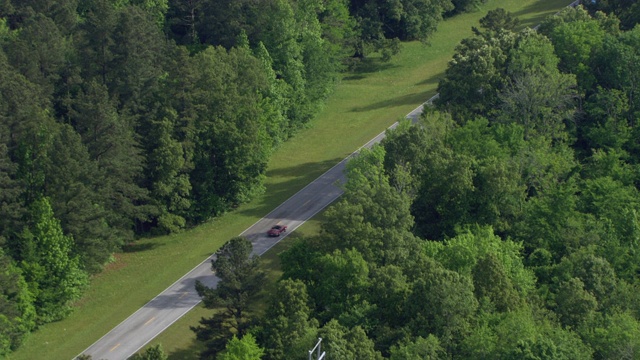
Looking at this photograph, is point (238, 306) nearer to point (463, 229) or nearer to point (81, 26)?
point (463, 229)

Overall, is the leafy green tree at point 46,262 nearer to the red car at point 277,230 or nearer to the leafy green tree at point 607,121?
the red car at point 277,230

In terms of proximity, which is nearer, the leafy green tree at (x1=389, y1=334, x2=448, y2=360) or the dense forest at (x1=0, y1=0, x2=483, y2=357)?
the leafy green tree at (x1=389, y1=334, x2=448, y2=360)

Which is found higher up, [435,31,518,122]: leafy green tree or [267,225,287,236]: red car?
[435,31,518,122]: leafy green tree

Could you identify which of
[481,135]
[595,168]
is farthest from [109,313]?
[595,168]

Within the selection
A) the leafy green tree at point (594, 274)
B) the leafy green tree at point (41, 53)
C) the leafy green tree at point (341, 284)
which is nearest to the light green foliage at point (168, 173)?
the leafy green tree at point (41, 53)

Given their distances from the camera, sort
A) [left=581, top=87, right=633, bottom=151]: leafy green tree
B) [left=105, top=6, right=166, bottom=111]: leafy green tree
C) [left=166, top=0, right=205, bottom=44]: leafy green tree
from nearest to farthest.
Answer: [left=105, top=6, right=166, bottom=111]: leafy green tree
[left=581, top=87, right=633, bottom=151]: leafy green tree
[left=166, top=0, right=205, bottom=44]: leafy green tree

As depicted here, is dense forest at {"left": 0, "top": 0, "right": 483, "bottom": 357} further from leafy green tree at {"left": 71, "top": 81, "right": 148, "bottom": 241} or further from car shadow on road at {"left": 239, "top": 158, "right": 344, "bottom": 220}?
car shadow on road at {"left": 239, "top": 158, "right": 344, "bottom": 220}

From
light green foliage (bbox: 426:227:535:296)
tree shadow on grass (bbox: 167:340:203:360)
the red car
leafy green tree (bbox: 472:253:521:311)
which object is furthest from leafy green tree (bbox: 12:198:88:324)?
leafy green tree (bbox: 472:253:521:311)
